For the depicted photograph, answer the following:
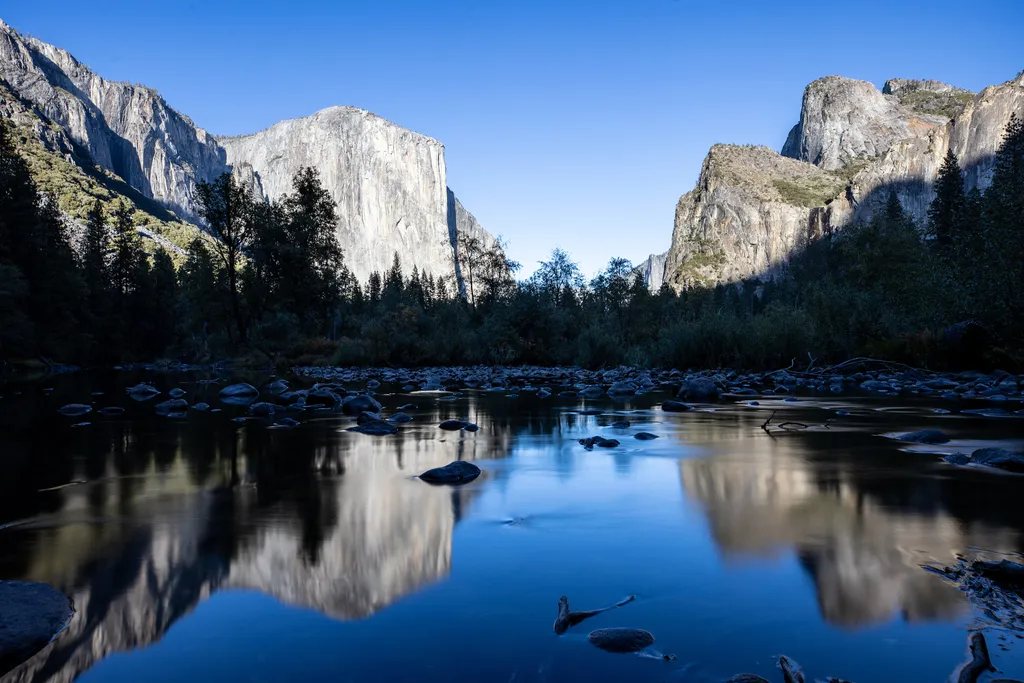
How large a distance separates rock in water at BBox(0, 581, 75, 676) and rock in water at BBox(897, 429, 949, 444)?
23.3 ft

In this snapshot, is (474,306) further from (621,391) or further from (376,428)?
(376,428)

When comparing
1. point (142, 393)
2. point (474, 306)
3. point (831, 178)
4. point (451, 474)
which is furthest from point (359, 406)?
point (831, 178)

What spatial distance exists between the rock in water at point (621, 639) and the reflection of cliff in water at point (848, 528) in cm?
71

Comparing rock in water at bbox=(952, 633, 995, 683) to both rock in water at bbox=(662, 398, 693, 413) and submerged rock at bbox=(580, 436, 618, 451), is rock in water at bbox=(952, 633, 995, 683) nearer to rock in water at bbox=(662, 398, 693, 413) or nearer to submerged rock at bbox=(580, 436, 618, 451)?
submerged rock at bbox=(580, 436, 618, 451)

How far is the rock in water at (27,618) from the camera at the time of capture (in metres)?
1.90

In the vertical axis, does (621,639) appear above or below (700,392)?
below

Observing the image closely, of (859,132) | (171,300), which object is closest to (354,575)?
(171,300)

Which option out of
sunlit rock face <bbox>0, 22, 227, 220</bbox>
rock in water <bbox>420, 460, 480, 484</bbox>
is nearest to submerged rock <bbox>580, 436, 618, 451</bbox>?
rock in water <bbox>420, 460, 480, 484</bbox>

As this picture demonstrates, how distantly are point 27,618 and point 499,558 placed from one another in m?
1.78

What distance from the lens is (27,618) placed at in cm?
207

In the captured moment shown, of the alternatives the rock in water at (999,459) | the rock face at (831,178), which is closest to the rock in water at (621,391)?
the rock in water at (999,459)

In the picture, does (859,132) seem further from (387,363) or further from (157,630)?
(157,630)

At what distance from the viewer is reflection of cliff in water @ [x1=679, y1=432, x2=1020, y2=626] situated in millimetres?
2352

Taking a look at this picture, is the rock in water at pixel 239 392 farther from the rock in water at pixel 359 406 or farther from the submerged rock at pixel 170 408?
the rock in water at pixel 359 406
